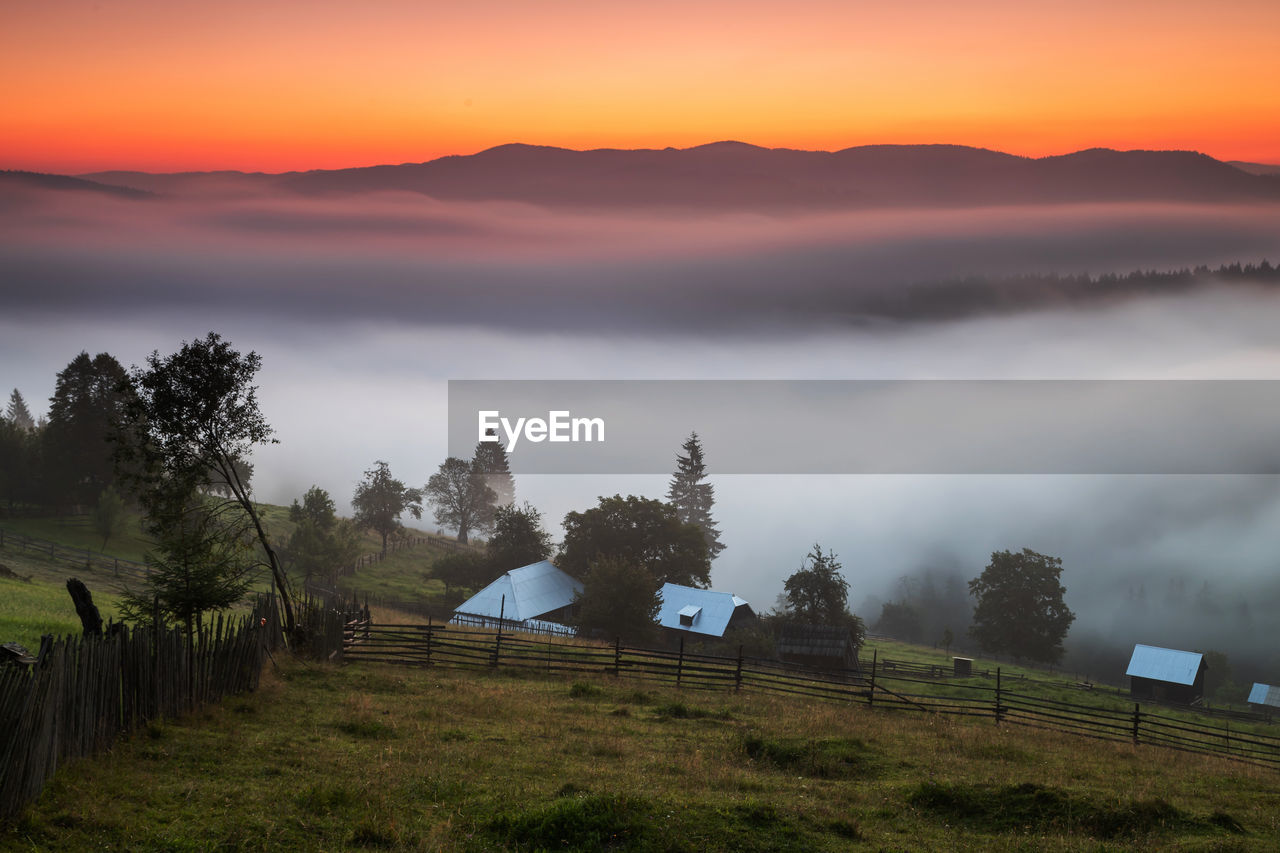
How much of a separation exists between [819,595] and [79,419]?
5904cm

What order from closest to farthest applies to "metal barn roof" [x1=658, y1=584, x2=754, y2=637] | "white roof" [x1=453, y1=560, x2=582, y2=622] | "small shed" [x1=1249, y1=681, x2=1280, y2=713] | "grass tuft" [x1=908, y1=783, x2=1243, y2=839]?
"grass tuft" [x1=908, y1=783, x2=1243, y2=839], "white roof" [x1=453, y1=560, x2=582, y2=622], "metal barn roof" [x1=658, y1=584, x2=754, y2=637], "small shed" [x1=1249, y1=681, x2=1280, y2=713]

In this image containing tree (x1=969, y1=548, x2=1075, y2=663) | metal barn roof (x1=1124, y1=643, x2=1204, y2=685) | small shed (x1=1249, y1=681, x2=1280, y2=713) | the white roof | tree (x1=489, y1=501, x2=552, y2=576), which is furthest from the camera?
tree (x1=969, y1=548, x2=1075, y2=663)

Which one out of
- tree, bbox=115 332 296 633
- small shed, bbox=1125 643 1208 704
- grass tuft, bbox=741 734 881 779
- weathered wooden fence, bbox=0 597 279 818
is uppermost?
tree, bbox=115 332 296 633

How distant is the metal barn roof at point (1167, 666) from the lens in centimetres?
7062

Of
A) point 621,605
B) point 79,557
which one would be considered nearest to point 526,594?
point 621,605

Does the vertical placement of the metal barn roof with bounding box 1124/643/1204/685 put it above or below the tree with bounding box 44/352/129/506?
below

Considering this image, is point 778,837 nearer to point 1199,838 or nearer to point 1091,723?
point 1199,838

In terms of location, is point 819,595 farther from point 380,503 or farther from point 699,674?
point 380,503

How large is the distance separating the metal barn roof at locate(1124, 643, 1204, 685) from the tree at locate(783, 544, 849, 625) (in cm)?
2535

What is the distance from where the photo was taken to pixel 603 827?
47.4 ft

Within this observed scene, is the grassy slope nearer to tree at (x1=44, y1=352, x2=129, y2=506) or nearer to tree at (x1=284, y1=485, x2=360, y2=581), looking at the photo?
tree at (x1=284, y1=485, x2=360, y2=581)

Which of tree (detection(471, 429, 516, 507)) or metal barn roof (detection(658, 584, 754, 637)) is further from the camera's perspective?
tree (detection(471, 429, 516, 507))

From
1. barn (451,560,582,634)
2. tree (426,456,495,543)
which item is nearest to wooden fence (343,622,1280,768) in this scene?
barn (451,560,582,634)

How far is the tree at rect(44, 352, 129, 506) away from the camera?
70.8 metres
